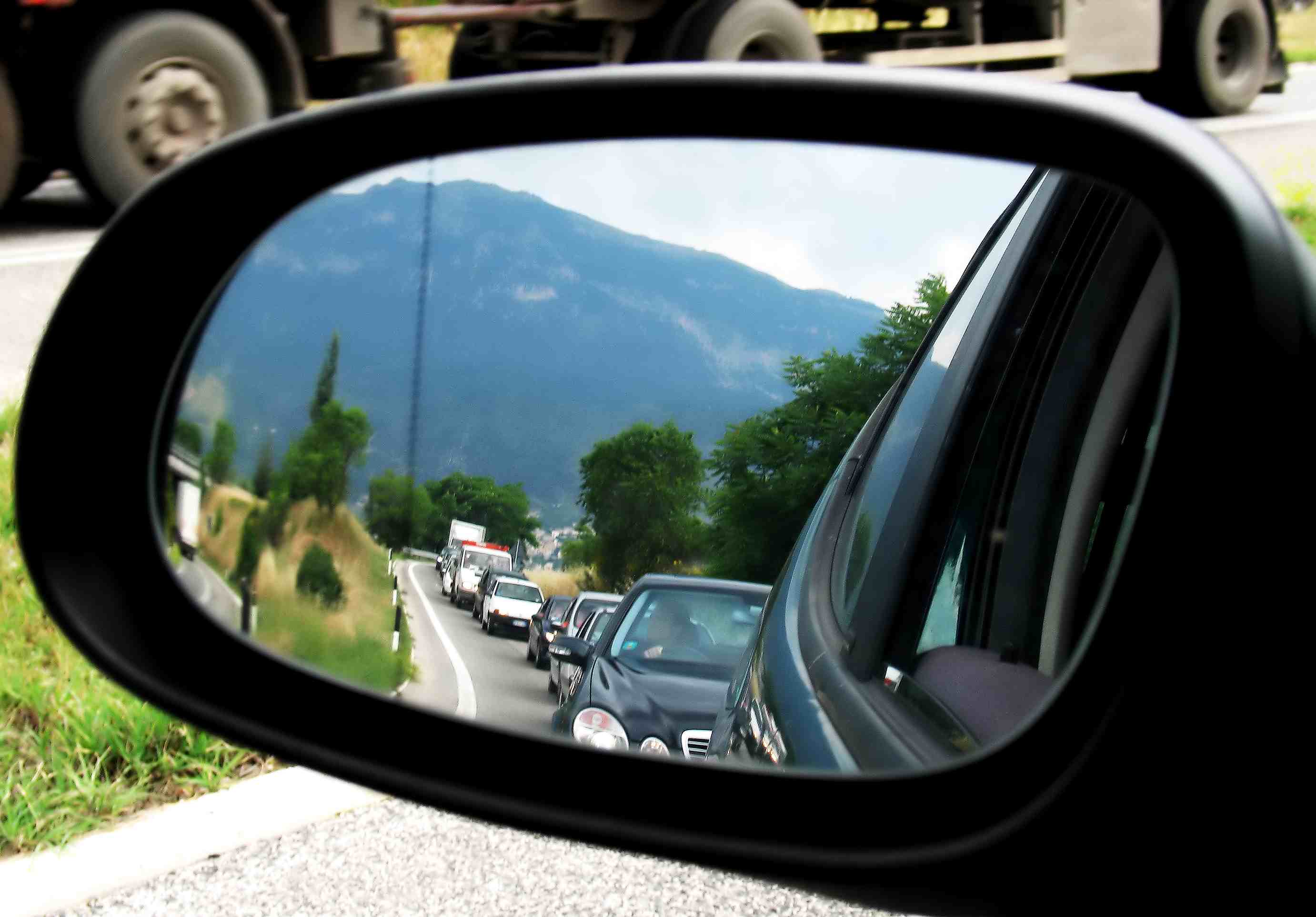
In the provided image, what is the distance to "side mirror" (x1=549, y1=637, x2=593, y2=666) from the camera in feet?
4.24

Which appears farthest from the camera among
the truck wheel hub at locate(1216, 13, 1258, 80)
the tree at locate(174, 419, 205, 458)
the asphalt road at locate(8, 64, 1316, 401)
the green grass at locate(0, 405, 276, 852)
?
the truck wheel hub at locate(1216, 13, 1258, 80)

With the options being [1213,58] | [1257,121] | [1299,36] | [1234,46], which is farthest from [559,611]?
[1299,36]

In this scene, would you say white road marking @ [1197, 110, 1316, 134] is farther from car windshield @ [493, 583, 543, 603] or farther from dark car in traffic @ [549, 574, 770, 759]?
car windshield @ [493, 583, 543, 603]

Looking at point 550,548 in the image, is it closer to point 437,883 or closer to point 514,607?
point 514,607

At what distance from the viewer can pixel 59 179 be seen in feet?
35.9

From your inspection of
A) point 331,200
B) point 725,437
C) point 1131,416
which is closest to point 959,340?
point 1131,416

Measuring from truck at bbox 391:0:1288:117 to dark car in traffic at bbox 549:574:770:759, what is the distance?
726 centimetres

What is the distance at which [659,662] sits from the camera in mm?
1373

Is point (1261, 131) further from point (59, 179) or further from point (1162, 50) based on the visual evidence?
point (59, 179)

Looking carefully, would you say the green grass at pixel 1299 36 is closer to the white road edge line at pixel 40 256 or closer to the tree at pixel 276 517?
the white road edge line at pixel 40 256

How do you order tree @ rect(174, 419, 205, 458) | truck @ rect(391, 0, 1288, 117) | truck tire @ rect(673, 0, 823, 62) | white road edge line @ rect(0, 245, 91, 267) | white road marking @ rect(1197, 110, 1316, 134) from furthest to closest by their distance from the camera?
white road marking @ rect(1197, 110, 1316, 134) → truck @ rect(391, 0, 1288, 117) → truck tire @ rect(673, 0, 823, 62) → white road edge line @ rect(0, 245, 91, 267) → tree @ rect(174, 419, 205, 458)

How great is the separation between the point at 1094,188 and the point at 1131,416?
1.06 feet

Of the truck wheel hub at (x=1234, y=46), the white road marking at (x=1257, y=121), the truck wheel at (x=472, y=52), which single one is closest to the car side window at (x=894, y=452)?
the truck wheel at (x=472, y=52)

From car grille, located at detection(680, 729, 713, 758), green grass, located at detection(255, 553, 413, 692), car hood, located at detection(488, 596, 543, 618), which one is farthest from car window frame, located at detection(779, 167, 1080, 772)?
green grass, located at detection(255, 553, 413, 692)
